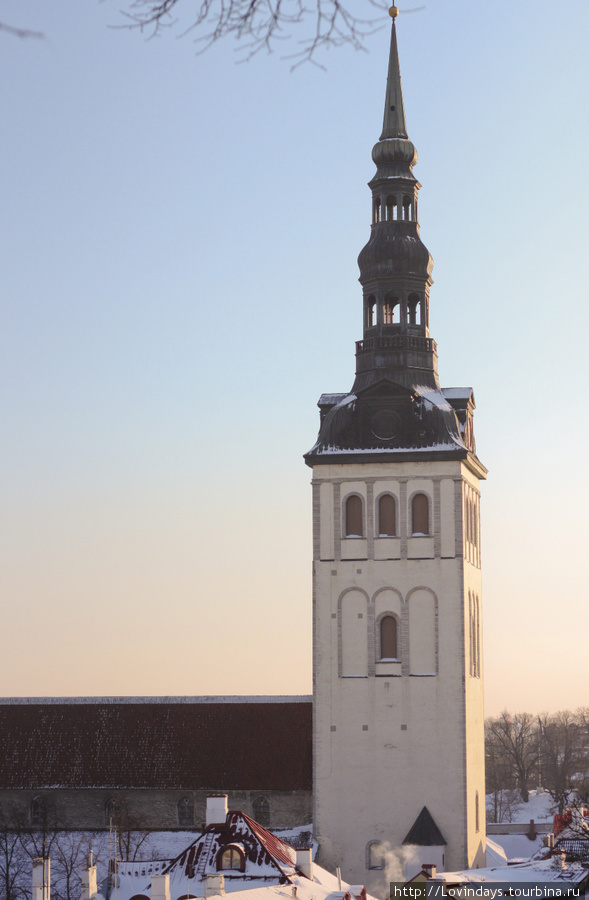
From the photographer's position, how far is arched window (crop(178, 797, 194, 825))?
50594mm

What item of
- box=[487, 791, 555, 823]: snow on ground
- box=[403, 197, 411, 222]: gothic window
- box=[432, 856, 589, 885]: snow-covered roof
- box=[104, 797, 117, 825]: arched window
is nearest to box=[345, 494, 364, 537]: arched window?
box=[403, 197, 411, 222]: gothic window

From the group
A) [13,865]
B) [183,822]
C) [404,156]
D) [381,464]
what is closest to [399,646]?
[381,464]

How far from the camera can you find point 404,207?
5419 cm

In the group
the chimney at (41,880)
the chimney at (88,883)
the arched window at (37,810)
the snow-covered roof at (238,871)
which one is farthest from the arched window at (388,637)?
the chimney at (41,880)

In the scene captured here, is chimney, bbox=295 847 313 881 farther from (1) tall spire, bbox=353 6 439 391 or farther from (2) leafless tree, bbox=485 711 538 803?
(2) leafless tree, bbox=485 711 538 803

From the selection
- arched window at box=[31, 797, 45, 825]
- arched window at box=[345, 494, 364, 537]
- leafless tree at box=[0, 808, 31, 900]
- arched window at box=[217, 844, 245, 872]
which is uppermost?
arched window at box=[345, 494, 364, 537]

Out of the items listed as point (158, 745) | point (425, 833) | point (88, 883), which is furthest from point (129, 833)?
point (88, 883)

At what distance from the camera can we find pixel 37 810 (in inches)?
2019

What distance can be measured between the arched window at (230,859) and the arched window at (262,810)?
11211mm

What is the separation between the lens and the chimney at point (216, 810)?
4162cm

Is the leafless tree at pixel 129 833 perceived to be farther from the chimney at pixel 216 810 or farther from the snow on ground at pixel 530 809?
the snow on ground at pixel 530 809

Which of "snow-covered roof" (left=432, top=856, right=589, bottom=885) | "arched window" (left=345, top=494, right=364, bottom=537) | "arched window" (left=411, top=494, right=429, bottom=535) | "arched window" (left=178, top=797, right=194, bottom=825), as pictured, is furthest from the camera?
"arched window" (left=178, top=797, right=194, bottom=825)

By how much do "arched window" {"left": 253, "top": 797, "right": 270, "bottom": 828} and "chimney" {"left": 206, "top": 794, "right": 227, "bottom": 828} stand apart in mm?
8319

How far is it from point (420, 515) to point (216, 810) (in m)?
13.0
